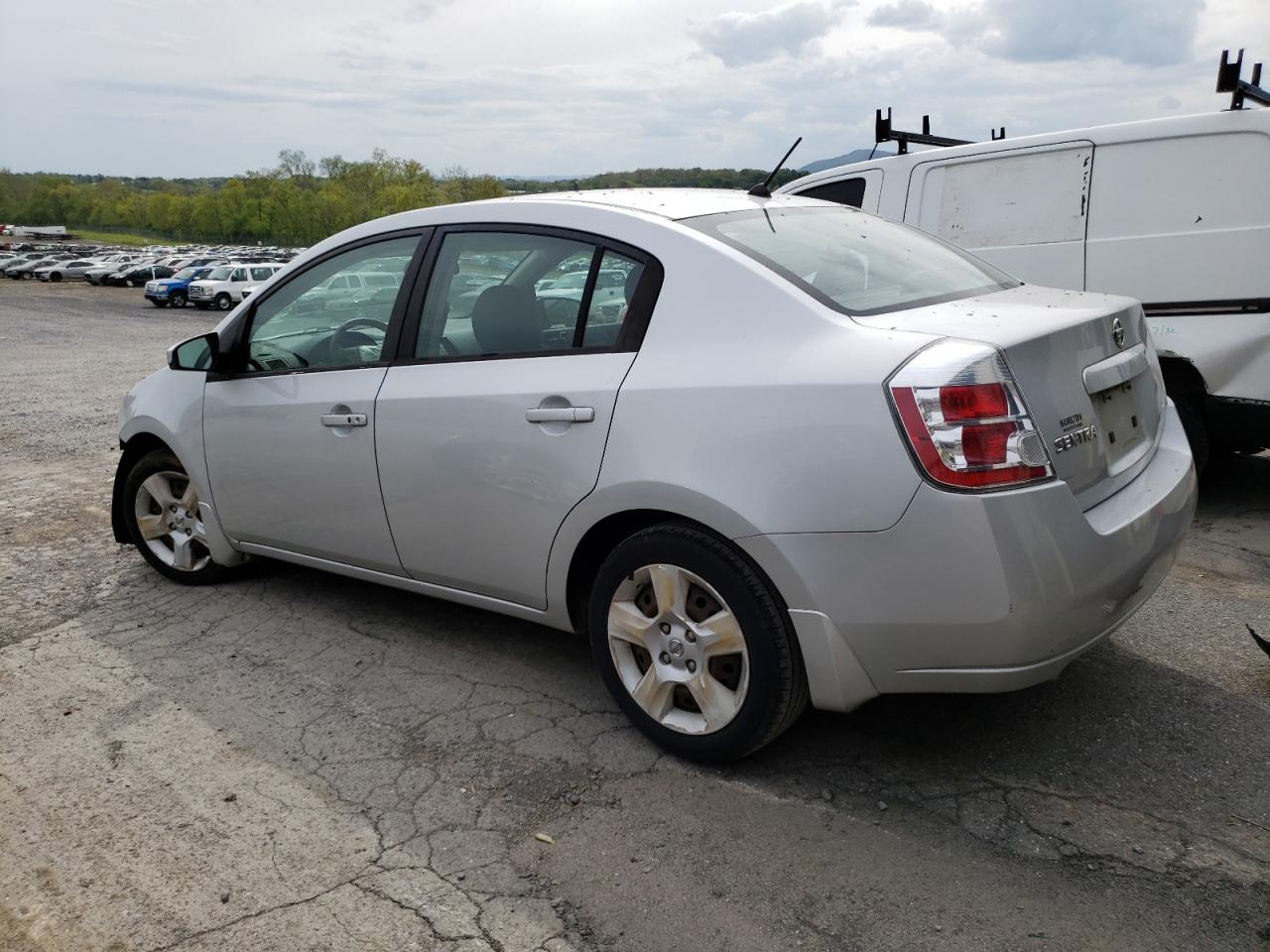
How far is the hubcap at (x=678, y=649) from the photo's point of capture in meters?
2.92

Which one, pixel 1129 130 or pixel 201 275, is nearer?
pixel 1129 130

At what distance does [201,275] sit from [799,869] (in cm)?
4123

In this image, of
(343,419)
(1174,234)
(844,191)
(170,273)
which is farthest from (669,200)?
(170,273)

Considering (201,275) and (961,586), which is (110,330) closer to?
(201,275)

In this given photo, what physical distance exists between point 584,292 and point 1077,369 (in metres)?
1.45

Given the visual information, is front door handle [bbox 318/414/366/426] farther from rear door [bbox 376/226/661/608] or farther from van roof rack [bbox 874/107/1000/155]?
van roof rack [bbox 874/107/1000/155]

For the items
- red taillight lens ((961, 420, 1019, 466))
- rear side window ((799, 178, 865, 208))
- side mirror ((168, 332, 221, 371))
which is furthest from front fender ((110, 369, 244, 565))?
rear side window ((799, 178, 865, 208))

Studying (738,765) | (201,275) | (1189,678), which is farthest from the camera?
(201,275)

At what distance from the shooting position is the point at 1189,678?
11.7 ft

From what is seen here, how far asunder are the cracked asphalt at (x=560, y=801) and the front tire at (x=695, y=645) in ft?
0.54

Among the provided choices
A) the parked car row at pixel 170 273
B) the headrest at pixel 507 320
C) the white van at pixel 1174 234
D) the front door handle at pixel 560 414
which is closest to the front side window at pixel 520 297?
the headrest at pixel 507 320

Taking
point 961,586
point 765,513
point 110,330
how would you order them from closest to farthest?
point 961,586 < point 765,513 < point 110,330

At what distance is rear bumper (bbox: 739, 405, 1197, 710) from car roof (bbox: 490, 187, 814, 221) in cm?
119

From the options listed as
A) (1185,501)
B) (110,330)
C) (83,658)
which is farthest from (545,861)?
(110,330)
